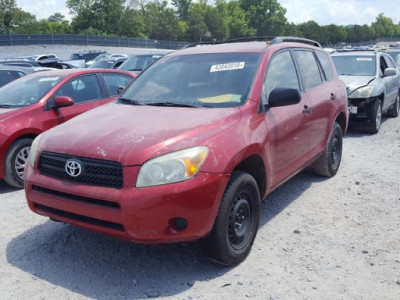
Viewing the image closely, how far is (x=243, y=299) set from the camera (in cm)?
307

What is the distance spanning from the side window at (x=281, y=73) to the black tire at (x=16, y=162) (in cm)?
351

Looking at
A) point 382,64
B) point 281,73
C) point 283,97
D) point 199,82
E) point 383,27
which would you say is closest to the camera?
point 283,97

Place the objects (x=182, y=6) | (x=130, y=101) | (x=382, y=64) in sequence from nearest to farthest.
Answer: (x=130, y=101) < (x=382, y=64) < (x=182, y=6)

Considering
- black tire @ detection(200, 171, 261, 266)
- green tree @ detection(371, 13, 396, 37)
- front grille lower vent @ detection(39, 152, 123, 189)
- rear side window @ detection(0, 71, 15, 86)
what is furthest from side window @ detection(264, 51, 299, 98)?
green tree @ detection(371, 13, 396, 37)

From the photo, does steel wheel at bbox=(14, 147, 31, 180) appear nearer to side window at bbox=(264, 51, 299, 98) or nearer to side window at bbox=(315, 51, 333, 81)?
side window at bbox=(264, 51, 299, 98)

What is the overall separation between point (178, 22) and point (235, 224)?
329 ft

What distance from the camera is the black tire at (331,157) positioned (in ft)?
18.4

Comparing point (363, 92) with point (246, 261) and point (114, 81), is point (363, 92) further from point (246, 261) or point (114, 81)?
point (246, 261)

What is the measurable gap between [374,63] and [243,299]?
8.19 m

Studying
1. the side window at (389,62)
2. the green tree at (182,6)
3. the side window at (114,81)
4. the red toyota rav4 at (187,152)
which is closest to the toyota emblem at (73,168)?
the red toyota rav4 at (187,152)

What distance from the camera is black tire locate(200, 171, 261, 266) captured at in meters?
3.24

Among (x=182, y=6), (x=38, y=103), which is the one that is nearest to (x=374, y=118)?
(x=38, y=103)

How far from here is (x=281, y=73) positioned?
4449 mm

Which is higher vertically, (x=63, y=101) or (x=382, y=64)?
(x=382, y=64)
